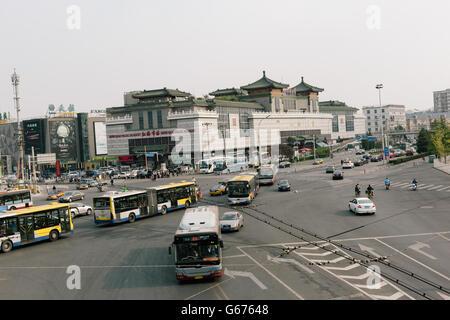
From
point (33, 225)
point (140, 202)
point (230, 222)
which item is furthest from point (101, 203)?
point (230, 222)

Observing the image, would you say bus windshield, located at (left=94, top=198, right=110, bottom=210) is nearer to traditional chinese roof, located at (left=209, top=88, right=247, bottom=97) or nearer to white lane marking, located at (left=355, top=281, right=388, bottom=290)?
white lane marking, located at (left=355, top=281, right=388, bottom=290)

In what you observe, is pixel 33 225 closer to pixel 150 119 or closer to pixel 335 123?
pixel 150 119

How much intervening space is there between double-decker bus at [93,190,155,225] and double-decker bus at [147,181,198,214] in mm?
1558

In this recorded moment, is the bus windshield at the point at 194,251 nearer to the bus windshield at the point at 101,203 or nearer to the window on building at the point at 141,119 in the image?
the bus windshield at the point at 101,203

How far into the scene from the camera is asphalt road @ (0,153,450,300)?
658 inches

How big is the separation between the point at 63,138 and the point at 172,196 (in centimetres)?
11334

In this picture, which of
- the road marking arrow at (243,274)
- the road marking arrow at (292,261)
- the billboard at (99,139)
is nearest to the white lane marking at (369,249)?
the road marking arrow at (292,261)

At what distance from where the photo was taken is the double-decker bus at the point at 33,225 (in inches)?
1062

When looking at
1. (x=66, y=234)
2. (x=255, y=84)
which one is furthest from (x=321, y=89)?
(x=66, y=234)

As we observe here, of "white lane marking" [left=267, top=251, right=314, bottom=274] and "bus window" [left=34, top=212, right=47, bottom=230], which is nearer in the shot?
"white lane marking" [left=267, top=251, right=314, bottom=274]

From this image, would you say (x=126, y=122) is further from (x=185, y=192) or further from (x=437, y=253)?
(x=437, y=253)

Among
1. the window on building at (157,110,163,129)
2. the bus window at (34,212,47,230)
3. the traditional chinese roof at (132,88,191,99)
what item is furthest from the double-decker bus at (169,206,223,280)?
the traditional chinese roof at (132,88,191,99)

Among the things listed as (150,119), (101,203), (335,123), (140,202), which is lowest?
(140,202)

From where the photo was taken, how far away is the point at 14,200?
45312 millimetres
